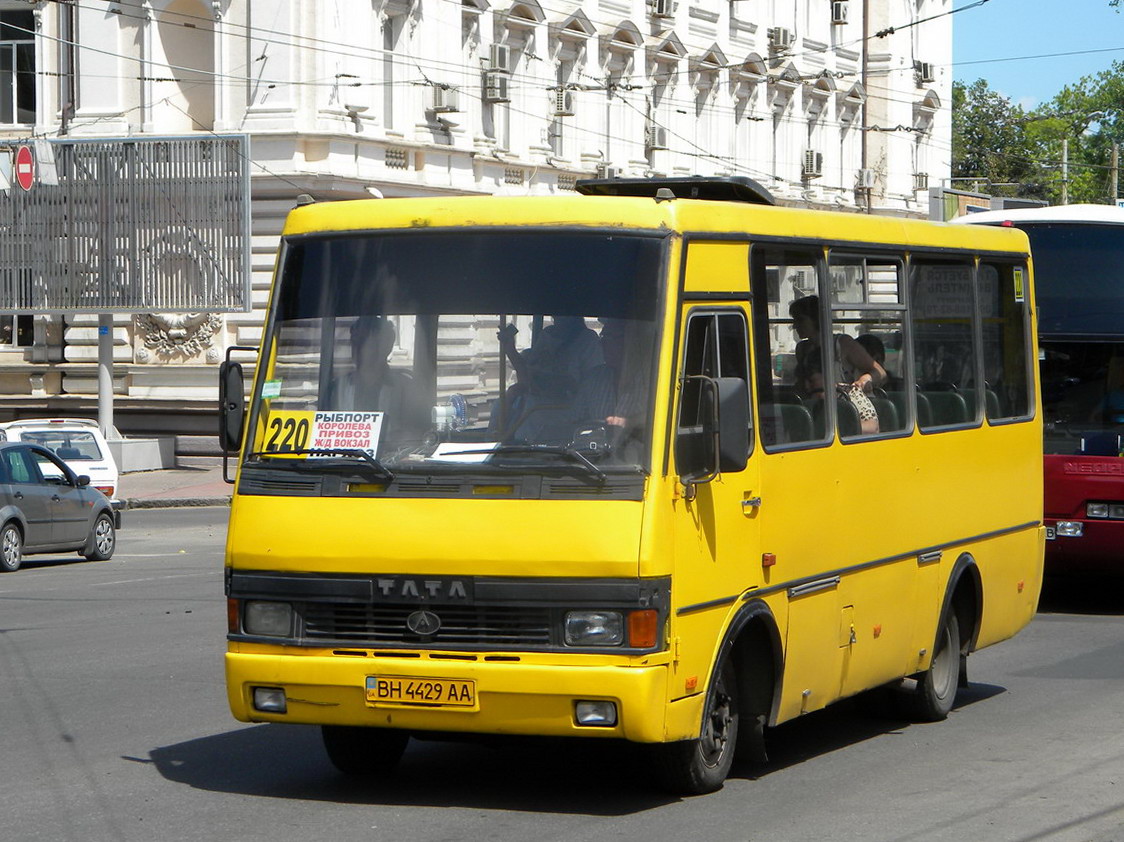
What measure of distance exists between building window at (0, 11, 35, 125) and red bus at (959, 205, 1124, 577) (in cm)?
2893

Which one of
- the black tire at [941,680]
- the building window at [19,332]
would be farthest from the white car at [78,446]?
the black tire at [941,680]

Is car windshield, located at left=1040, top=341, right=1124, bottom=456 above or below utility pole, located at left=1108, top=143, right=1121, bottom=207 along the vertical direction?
below

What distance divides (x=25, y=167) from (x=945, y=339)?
28.5 m

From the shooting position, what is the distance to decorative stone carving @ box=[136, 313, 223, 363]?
39.0m

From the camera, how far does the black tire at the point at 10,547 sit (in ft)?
69.7

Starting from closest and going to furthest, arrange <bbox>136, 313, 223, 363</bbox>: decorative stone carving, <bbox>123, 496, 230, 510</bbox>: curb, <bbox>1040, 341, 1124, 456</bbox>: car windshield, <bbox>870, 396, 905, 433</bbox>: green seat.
→ <bbox>870, 396, 905, 433</bbox>: green seat, <bbox>1040, 341, 1124, 456</bbox>: car windshield, <bbox>123, 496, 230, 510</bbox>: curb, <bbox>136, 313, 223, 363</bbox>: decorative stone carving

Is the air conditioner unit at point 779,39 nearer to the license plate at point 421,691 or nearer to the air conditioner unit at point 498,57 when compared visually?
the air conditioner unit at point 498,57

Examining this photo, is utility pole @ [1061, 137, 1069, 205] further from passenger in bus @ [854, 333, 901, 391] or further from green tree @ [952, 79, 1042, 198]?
passenger in bus @ [854, 333, 901, 391]

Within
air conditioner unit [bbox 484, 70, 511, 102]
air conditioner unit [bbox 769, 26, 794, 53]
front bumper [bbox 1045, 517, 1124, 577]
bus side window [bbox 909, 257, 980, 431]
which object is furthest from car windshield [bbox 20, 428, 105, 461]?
air conditioner unit [bbox 769, 26, 794, 53]

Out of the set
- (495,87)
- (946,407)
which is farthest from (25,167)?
(946,407)

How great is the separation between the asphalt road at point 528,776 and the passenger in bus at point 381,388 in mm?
1521

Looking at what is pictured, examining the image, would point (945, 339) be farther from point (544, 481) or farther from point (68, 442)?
point (68, 442)

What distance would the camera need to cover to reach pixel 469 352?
7.90 m

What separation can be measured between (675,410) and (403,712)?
1560mm
